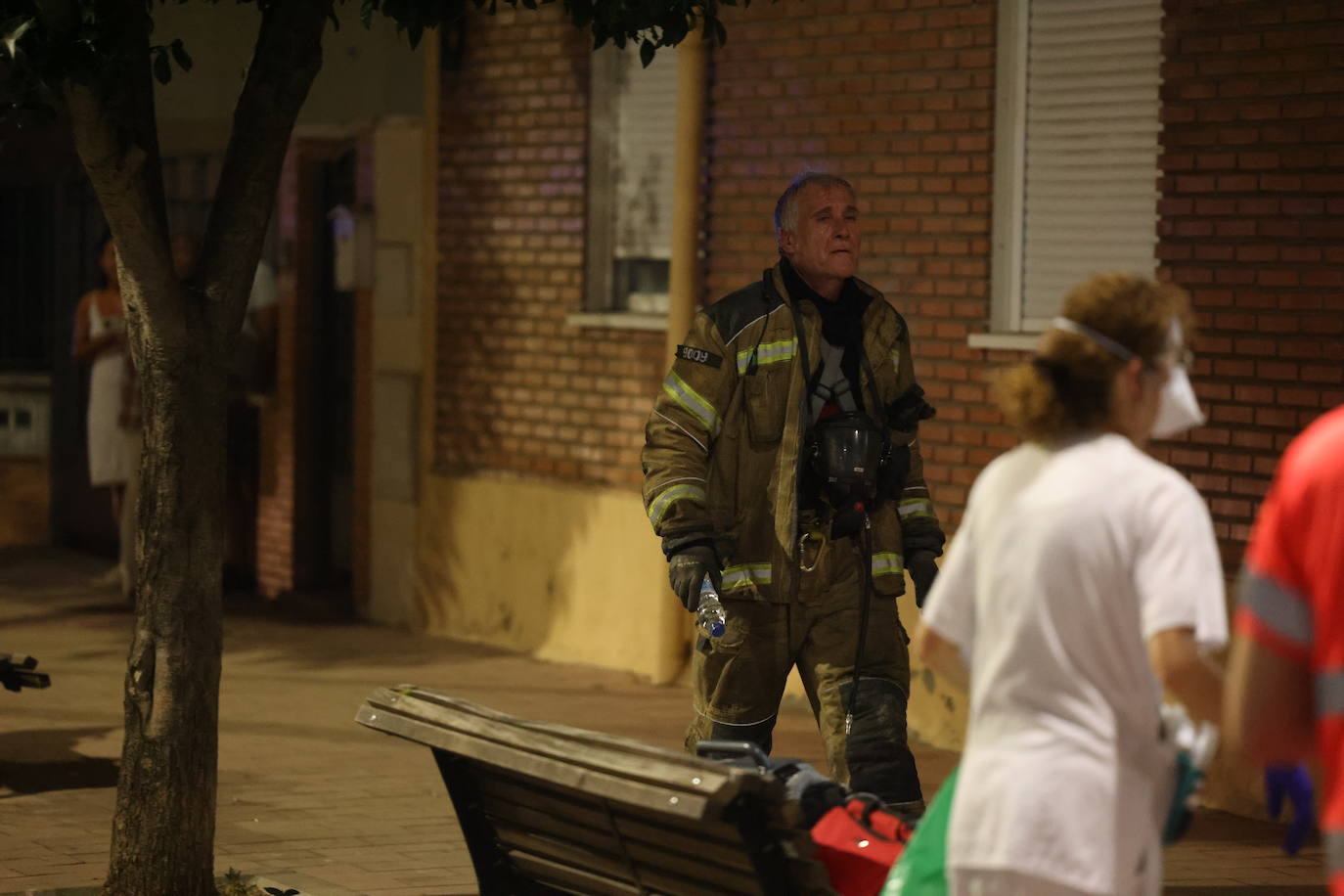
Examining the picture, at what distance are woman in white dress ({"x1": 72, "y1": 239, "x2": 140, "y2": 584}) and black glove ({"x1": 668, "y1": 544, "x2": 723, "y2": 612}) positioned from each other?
8.54 m

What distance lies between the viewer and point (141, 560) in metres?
6.28

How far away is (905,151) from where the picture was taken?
400 inches

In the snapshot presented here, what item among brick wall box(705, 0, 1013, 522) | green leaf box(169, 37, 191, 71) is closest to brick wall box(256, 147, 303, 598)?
brick wall box(705, 0, 1013, 522)

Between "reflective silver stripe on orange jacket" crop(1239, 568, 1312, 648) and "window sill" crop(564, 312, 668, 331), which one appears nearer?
"reflective silver stripe on orange jacket" crop(1239, 568, 1312, 648)

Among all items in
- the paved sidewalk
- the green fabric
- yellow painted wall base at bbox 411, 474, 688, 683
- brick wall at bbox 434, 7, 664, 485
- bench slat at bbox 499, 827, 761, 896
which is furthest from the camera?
brick wall at bbox 434, 7, 664, 485

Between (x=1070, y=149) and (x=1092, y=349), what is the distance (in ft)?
20.0

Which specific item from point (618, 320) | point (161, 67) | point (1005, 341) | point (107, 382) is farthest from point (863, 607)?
point (107, 382)

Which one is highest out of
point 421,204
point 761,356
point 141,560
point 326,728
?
point 421,204

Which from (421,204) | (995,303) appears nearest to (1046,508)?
(995,303)

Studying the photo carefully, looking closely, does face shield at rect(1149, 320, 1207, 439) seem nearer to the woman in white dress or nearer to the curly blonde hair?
the curly blonde hair

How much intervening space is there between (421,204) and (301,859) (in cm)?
647

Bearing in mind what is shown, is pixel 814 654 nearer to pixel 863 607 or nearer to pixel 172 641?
pixel 863 607

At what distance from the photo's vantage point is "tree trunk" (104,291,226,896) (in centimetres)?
625

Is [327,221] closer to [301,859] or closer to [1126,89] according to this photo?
[1126,89]
